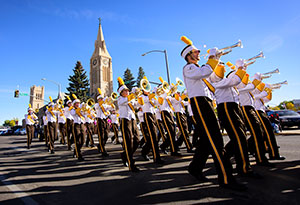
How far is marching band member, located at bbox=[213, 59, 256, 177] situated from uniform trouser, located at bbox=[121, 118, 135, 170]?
214cm

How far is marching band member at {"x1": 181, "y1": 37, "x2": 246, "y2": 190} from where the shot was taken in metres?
2.94

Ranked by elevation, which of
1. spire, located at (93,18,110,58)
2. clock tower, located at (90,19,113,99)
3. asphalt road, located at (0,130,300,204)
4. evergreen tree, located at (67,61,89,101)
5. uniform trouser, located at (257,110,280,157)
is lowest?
asphalt road, located at (0,130,300,204)

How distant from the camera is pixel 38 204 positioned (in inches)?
108

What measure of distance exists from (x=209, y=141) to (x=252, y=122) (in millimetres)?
1835

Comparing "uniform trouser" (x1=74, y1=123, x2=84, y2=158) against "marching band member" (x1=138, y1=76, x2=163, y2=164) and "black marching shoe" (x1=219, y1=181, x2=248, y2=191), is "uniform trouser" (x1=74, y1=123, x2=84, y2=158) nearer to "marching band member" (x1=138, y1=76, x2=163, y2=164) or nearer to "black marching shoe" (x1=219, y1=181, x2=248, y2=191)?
"marching band member" (x1=138, y1=76, x2=163, y2=164)

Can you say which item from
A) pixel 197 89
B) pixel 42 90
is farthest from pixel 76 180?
pixel 42 90

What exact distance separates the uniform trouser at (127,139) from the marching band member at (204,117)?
1.63m

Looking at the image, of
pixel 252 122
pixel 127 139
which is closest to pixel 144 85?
pixel 127 139

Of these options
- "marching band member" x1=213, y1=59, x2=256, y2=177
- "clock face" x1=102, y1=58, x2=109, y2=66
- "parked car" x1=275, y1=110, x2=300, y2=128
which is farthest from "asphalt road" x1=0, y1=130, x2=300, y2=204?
"clock face" x1=102, y1=58, x2=109, y2=66

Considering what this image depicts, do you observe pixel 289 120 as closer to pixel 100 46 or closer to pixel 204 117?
pixel 204 117

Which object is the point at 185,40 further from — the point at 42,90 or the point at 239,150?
the point at 42,90

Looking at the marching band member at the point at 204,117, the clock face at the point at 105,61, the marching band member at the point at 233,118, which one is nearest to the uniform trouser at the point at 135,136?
the marching band member at the point at 204,117

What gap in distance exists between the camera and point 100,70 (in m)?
78.5

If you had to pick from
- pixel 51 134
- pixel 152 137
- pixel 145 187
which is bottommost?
pixel 145 187
